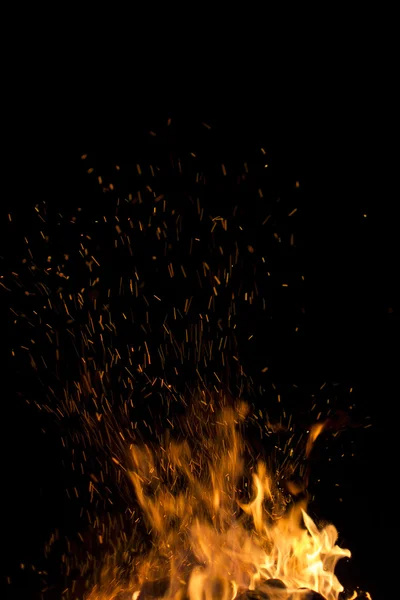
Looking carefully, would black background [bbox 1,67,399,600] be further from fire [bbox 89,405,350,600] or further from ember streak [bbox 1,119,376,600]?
fire [bbox 89,405,350,600]

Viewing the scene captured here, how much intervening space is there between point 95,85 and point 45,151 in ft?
1.40

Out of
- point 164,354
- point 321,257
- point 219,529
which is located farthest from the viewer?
point 164,354

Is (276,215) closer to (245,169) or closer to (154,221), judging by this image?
(245,169)

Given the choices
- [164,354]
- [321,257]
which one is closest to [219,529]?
[164,354]

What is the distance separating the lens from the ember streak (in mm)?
3086

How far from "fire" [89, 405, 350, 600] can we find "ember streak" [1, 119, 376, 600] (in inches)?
0.5

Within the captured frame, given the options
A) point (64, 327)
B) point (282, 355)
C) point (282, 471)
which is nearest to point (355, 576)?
point (282, 471)

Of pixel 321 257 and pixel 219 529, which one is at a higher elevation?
pixel 321 257

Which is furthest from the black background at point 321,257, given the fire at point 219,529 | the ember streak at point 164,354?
the fire at point 219,529

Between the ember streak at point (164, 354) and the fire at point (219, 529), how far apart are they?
1 centimetres

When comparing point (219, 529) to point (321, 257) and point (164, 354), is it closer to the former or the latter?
point (164, 354)

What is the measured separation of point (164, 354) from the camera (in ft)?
10.9

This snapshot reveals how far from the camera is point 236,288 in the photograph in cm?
327

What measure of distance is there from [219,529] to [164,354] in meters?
0.98
